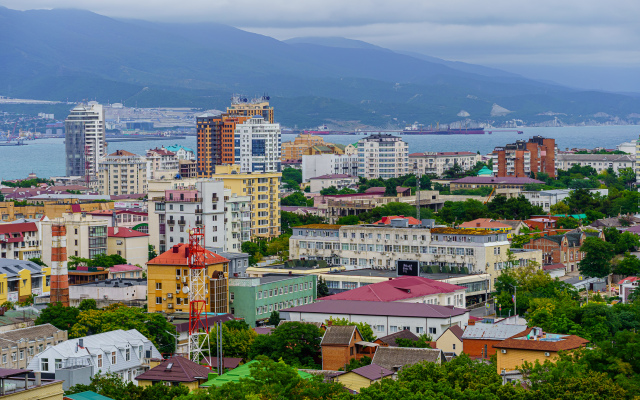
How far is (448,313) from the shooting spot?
5053 centimetres

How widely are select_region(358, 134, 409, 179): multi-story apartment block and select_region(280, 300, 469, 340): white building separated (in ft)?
402

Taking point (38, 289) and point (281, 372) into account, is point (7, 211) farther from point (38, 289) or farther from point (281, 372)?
point (281, 372)

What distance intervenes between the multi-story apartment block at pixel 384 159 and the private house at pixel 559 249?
9439 centimetres

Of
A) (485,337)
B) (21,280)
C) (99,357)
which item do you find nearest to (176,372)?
(99,357)

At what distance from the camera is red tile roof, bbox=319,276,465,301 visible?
5497cm

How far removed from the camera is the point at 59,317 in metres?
48.0

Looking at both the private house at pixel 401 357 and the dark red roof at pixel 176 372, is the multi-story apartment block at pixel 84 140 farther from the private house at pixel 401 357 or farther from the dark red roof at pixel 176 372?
the dark red roof at pixel 176 372

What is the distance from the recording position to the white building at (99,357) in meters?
37.8

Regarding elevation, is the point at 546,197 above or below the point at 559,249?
above

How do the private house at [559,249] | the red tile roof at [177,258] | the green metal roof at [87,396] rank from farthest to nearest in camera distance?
the private house at [559,249] → the red tile roof at [177,258] → the green metal roof at [87,396]

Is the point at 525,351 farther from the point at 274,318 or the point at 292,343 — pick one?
the point at 274,318

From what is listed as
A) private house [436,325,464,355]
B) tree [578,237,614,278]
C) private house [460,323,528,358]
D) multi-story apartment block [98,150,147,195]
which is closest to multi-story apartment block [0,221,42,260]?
tree [578,237,614,278]

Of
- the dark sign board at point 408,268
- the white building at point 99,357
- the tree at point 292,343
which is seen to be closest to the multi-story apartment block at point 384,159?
the dark sign board at point 408,268

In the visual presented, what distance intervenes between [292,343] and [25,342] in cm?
1043
